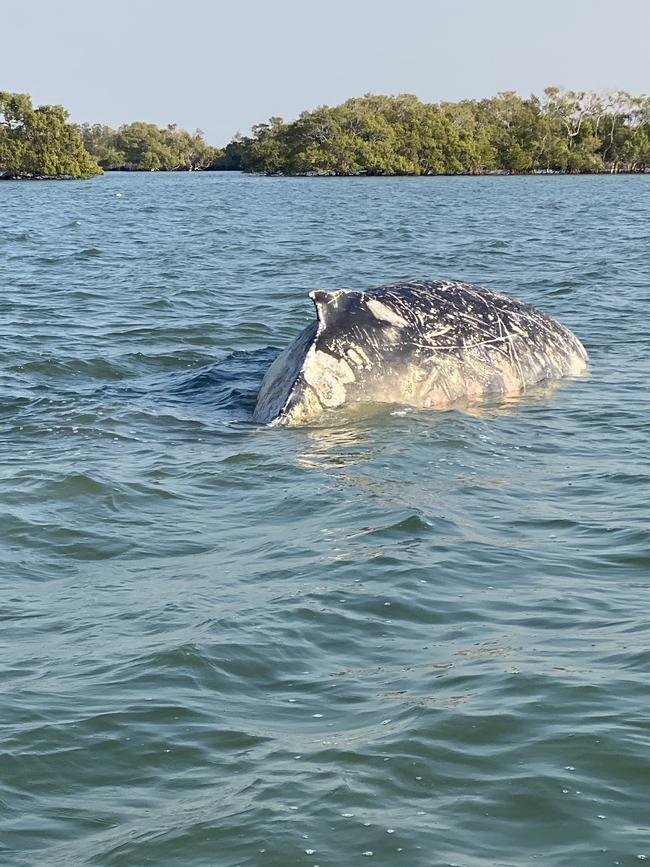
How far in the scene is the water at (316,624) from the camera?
412 centimetres

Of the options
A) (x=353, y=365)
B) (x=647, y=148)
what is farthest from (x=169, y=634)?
(x=647, y=148)

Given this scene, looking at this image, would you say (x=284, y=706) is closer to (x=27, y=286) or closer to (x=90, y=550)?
(x=90, y=550)

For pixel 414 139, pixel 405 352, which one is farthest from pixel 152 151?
pixel 405 352

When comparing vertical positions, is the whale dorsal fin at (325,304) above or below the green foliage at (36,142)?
below

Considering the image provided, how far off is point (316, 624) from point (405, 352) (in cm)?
474

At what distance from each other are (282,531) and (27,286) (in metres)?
15.4

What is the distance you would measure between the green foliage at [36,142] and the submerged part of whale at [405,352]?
368 ft

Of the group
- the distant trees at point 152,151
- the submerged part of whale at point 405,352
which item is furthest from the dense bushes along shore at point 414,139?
the submerged part of whale at point 405,352

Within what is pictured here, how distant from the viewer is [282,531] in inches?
291

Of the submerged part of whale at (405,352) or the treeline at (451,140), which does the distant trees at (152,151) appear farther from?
the submerged part of whale at (405,352)

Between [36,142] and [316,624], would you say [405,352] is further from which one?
[36,142]

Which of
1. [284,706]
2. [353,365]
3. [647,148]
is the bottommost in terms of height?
[284,706]

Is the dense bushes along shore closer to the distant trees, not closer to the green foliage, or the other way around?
the green foliage

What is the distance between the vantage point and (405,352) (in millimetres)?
10281
